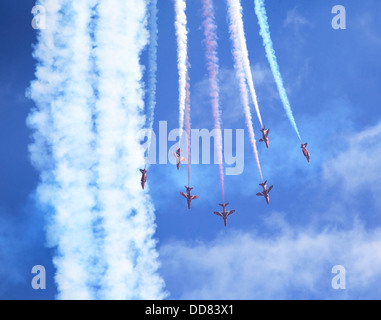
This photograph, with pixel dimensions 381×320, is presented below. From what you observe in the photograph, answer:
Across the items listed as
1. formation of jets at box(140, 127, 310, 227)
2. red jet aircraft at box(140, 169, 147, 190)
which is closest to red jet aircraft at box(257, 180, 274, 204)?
formation of jets at box(140, 127, 310, 227)

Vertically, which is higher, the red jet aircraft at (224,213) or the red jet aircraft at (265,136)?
the red jet aircraft at (265,136)

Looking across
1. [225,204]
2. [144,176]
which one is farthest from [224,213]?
[144,176]

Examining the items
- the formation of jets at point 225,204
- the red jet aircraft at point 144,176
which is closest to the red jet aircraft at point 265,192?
the formation of jets at point 225,204

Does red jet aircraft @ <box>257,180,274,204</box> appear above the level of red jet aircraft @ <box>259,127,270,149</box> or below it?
below

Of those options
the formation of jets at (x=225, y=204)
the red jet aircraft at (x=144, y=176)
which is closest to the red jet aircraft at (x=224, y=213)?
the formation of jets at (x=225, y=204)

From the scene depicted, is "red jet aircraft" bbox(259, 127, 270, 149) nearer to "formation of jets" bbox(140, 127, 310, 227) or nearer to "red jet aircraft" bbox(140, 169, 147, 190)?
"formation of jets" bbox(140, 127, 310, 227)

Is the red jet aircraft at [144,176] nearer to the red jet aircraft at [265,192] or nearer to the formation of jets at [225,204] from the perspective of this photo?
the formation of jets at [225,204]

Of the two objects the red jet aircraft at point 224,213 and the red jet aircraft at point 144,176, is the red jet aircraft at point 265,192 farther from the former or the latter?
the red jet aircraft at point 144,176

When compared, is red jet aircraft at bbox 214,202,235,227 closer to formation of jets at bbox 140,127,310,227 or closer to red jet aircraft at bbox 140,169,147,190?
formation of jets at bbox 140,127,310,227
